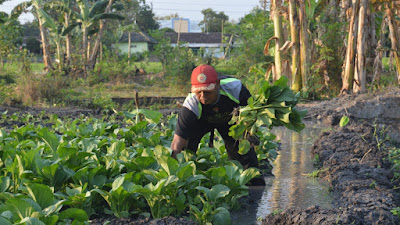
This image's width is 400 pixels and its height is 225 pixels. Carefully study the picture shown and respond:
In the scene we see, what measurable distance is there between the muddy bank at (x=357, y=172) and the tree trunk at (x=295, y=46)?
11.0 feet

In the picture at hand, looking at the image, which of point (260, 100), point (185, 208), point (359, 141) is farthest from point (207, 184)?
point (359, 141)

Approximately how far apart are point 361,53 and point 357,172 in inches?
303

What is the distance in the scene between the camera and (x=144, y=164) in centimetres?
445

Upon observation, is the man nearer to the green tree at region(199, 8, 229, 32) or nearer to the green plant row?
the green plant row

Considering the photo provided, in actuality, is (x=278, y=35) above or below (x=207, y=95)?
above

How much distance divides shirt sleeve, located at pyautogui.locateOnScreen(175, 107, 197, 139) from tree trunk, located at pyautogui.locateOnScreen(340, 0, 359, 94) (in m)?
8.59

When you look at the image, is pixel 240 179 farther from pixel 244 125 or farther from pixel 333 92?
pixel 333 92

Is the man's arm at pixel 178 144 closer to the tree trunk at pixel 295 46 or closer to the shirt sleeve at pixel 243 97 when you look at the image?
the shirt sleeve at pixel 243 97

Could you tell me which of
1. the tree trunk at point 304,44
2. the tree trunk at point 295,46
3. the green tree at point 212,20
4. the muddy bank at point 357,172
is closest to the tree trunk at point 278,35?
the tree trunk at point 295,46

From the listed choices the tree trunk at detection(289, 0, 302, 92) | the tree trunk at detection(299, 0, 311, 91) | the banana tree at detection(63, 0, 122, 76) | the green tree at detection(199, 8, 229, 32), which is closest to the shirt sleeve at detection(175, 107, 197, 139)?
the tree trunk at detection(299, 0, 311, 91)

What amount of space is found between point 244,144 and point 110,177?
1167 mm

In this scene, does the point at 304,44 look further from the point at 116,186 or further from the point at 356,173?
the point at 116,186

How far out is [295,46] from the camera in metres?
13.3

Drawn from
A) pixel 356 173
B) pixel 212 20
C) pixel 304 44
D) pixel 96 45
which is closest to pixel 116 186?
pixel 356 173
